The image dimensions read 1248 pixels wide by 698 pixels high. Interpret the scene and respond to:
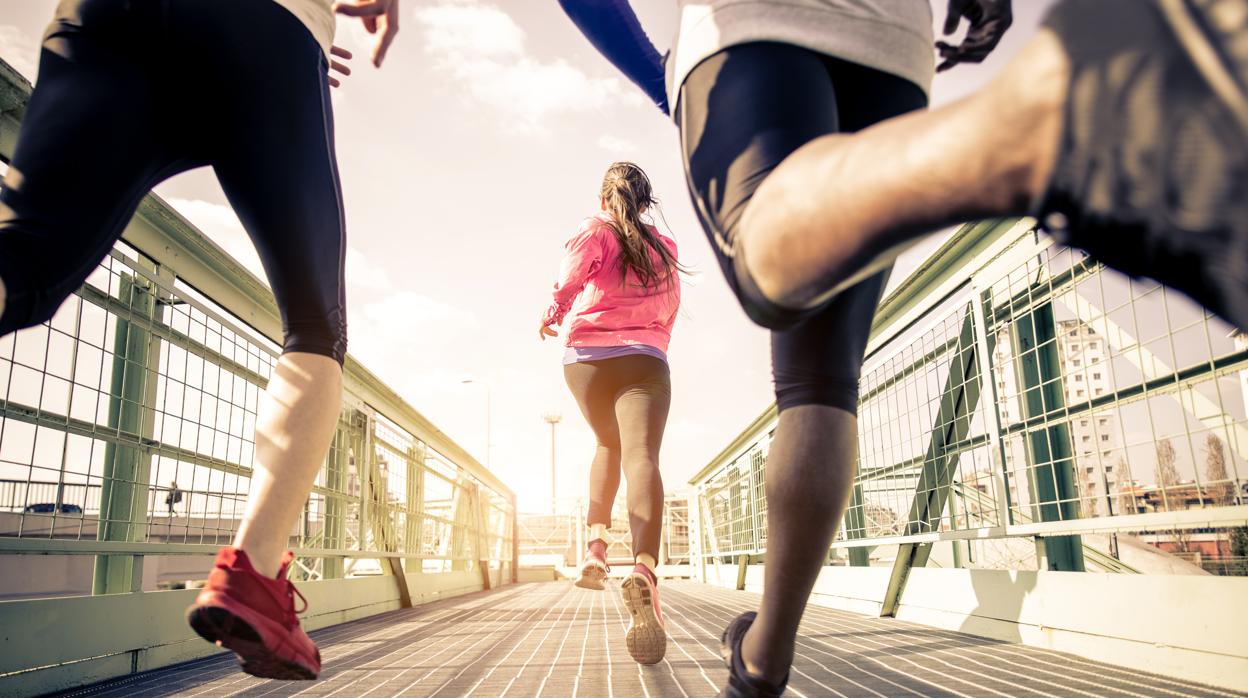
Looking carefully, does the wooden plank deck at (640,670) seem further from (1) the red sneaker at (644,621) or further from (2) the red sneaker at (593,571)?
(2) the red sneaker at (593,571)

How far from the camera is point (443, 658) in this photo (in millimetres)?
2508

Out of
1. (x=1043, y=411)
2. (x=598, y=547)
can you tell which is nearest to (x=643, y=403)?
(x=598, y=547)

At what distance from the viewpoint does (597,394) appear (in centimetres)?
291

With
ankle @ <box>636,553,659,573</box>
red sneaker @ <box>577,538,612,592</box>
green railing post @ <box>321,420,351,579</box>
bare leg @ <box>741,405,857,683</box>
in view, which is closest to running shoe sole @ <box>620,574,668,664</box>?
ankle @ <box>636,553,659,573</box>

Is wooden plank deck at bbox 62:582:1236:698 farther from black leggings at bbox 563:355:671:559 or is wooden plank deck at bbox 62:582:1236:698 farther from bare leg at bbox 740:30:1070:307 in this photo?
bare leg at bbox 740:30:1070:307

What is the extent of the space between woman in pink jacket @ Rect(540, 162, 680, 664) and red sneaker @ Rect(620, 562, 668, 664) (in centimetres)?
32

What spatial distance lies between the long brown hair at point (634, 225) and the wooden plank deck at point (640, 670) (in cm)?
141

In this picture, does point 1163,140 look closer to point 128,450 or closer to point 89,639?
point 89,639

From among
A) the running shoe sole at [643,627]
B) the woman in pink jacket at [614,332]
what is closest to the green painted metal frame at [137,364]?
the woman in pink jacket at [614,332]

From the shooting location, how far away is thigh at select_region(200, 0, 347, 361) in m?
1.19

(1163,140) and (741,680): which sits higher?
(1163,140)

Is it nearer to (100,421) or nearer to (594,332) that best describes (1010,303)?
(594,332)

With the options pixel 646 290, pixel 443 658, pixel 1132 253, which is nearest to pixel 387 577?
pixel 443 658

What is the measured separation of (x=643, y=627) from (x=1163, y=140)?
2068mm
